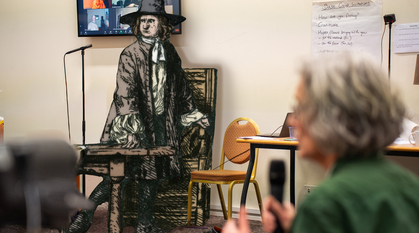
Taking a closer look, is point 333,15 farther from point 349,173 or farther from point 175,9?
point 349,173

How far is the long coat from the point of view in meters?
3.14

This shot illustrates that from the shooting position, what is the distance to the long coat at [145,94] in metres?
3.14

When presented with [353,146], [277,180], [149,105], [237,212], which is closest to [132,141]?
[149,105]

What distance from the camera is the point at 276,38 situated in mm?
3436

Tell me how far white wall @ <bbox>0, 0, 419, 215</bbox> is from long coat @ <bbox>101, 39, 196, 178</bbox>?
41 cm

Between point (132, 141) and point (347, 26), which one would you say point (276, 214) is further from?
point (347, 26)

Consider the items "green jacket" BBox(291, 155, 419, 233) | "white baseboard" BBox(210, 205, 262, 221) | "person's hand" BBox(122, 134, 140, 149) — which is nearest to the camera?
"green jacket" BBox(291, 155, 419, 233)

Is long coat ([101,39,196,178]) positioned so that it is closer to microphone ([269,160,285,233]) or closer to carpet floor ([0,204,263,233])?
carpet floor ([0,204,263,233])

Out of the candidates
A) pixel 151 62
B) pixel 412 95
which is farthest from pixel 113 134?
pixel 412 95


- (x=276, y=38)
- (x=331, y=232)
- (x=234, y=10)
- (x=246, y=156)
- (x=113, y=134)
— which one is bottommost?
(x=246, y=156)

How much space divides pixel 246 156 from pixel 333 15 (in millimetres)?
1452

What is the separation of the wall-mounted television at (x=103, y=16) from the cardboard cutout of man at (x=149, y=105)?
1.45 feet

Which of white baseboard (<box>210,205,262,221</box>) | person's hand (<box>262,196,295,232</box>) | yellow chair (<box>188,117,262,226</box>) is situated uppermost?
person's hand (<box>262,196,295,232</box>)

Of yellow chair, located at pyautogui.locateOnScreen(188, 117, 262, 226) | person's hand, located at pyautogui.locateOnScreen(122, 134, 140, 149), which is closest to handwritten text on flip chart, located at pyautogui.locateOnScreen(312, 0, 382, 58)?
yellow chair, located at pyautogui.locateOnScreen(188, 117, 262, 226)
